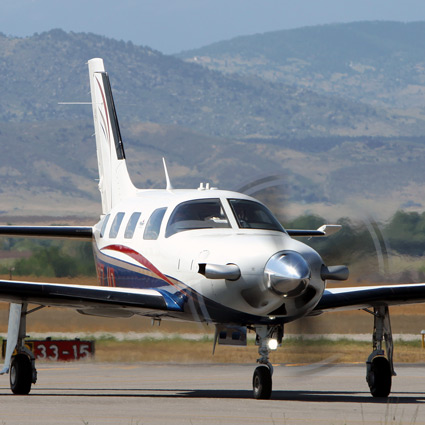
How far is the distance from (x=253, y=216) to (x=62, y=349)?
61.5 feet

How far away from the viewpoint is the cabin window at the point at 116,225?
2591 cm

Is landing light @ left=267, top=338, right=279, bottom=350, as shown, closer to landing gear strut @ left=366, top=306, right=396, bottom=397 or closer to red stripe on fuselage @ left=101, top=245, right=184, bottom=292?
red stripe on fuselage @ left=101, top=245, right=184, bottom=292

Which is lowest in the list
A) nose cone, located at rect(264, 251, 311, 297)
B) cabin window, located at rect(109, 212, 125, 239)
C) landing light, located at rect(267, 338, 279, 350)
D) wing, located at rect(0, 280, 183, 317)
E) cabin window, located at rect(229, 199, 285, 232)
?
landing light, located at rect(267, 338, 279, 350)

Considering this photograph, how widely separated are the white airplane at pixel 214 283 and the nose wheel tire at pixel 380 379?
0.07 feet

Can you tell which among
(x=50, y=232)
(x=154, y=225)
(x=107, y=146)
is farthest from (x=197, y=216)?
(x=107, y=146)

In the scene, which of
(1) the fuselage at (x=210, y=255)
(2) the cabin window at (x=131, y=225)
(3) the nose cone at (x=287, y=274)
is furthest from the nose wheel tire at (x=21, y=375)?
(3) the nose cone at (x=287, y=274)

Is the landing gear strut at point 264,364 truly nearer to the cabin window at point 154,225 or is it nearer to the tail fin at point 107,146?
the cabin window at point 154,225

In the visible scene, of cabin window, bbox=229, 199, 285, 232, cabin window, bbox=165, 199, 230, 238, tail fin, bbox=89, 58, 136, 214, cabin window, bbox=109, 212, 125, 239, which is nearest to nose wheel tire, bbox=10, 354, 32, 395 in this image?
cabin window, bbox=109, 212, 125, 239

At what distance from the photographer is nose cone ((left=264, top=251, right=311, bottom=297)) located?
63.2 feet

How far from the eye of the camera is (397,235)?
82.8 ft

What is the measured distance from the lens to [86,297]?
22281 millimetres

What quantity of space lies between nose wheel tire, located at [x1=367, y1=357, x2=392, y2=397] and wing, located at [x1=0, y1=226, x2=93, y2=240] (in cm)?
845

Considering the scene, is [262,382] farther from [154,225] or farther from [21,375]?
[21,375]

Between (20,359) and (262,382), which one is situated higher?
(20,359)
